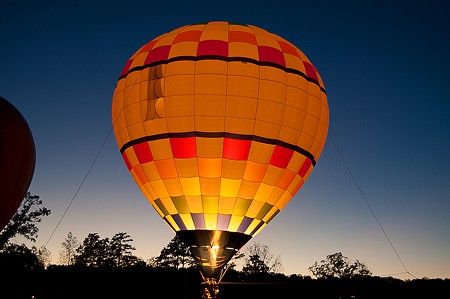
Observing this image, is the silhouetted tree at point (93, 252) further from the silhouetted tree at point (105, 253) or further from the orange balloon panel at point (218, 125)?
the orange balloon panel at point (218, 125)

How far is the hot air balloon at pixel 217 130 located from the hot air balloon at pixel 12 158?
8.57ft

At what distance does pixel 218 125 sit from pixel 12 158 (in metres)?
3.57

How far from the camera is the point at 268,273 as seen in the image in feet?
115

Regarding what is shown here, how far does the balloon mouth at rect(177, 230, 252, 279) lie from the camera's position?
861cm

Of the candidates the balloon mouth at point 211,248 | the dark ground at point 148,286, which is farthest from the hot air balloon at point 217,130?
the dark ground at point 148,286

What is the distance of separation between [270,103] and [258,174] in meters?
1.38

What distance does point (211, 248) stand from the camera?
8586mm

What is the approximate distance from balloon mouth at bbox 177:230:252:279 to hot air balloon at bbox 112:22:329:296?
0.02 meters

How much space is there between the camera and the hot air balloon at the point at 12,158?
21.7 ft

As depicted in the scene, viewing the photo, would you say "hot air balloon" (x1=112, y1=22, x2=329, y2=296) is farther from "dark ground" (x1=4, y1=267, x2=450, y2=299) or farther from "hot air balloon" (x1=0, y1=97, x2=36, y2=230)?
"dark ground" (x1=4, y1=267, x2=450, y2=299)

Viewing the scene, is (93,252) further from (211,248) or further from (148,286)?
(211,248)

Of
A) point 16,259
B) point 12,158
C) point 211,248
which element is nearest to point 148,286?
point 16,259

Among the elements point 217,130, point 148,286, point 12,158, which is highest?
point 148,286

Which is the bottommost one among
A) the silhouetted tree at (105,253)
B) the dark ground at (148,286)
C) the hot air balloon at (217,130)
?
the hot air balloon at (217,130)
